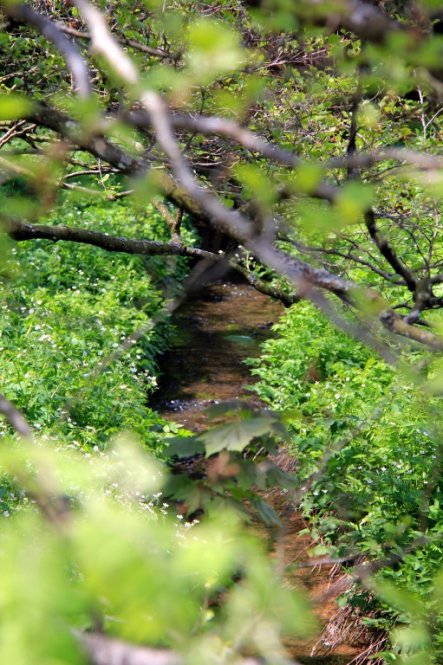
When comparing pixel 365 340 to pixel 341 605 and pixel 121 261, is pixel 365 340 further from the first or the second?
pixel 121 261

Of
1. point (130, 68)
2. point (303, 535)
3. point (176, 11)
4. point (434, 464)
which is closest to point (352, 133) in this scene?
point (130, 68)

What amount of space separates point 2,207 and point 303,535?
15.6 feet

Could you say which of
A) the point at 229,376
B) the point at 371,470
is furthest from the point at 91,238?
the point at 229,376

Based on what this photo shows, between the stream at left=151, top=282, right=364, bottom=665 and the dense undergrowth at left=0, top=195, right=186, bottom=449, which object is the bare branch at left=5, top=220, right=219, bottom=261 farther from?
the stream at left=151, top=282, right=364, bottom=665

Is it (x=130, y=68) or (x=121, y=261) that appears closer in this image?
(x=130, y=68)

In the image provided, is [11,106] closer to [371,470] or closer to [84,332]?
[371,470]

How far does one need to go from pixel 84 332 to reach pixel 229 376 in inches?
95.0

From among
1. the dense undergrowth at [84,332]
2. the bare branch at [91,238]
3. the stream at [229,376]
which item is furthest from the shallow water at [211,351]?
the bare branch at [91,238]

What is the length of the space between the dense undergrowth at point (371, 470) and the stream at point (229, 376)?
0.87 ft

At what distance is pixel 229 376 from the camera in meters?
10.5

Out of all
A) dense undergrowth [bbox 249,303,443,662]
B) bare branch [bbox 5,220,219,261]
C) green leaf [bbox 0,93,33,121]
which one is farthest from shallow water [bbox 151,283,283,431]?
green leaf [bbox 0,93,33,121]

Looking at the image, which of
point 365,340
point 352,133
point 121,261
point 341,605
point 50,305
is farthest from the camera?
point 121,261

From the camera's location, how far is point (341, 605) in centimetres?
577

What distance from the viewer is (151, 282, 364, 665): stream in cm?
582
